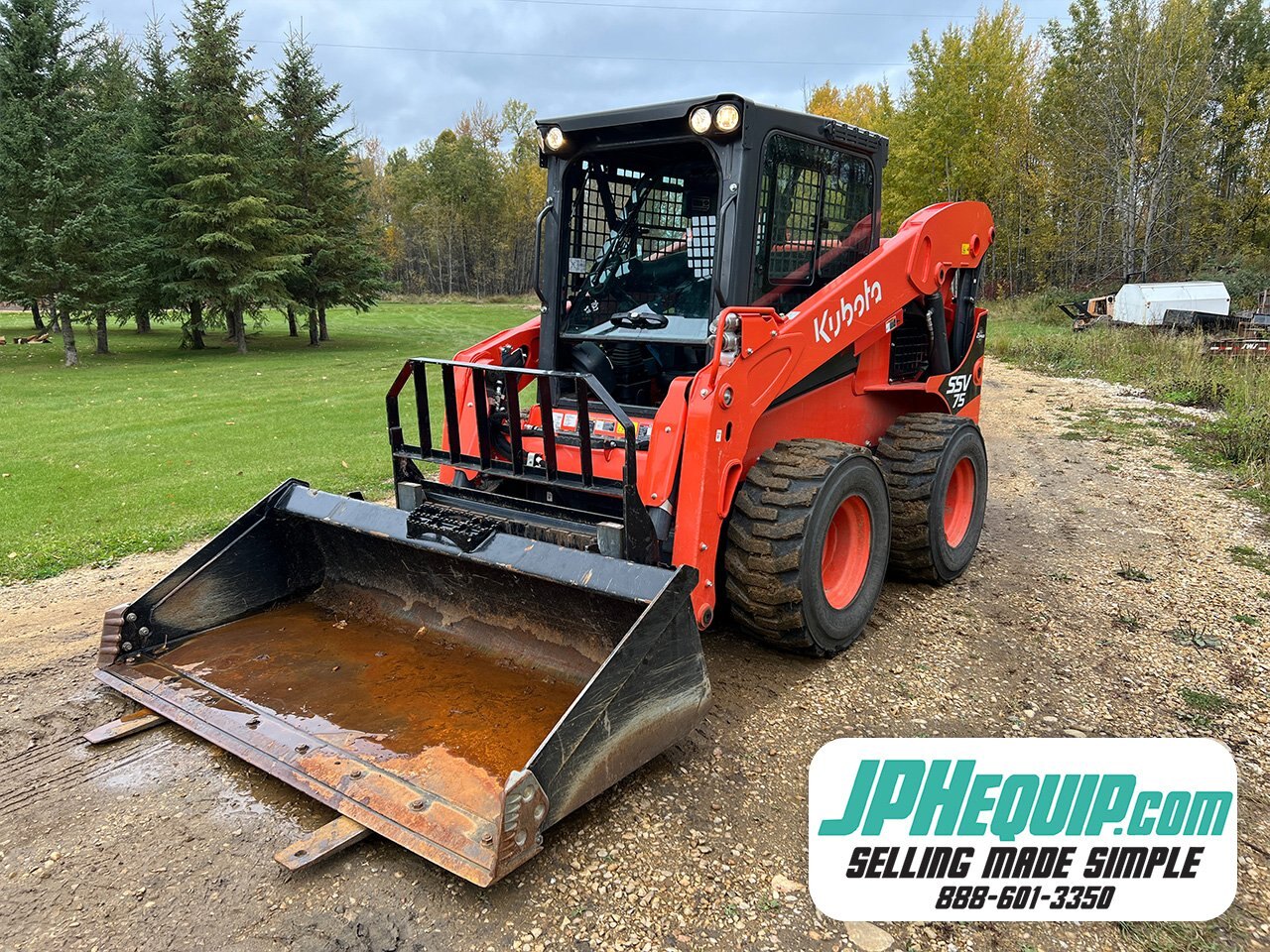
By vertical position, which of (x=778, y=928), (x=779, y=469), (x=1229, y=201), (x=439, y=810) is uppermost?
(x=1229, y=201)

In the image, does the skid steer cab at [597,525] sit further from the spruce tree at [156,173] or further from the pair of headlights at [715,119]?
the spruce tree at [156,173]

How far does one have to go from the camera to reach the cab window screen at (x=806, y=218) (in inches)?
169

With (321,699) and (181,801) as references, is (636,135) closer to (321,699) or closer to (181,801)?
(321,699)

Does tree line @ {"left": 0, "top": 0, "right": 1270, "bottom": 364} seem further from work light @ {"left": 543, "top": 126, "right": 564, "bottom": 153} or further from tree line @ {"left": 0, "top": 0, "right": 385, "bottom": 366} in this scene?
work light @ {"left": 543, "top": 126, "right": 564, "bottom": 153}

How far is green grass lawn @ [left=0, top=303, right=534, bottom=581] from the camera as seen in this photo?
6.93 metres

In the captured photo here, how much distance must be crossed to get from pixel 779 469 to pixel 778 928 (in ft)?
6.41

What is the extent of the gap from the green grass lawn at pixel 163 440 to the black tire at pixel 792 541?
4697 mm

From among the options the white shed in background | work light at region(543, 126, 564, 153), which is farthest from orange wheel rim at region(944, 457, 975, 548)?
the white shed in background

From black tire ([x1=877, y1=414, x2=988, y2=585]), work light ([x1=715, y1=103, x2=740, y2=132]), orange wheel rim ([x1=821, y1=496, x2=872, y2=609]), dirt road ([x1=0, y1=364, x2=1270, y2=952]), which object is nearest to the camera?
dirt road ([x1=0, y1=364, x2=1270, y2=952])

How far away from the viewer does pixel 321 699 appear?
3.57 metres

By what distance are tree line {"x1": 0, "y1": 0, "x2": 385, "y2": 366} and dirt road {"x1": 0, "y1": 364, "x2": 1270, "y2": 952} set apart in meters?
15.4

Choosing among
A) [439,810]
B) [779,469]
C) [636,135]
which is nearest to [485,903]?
[439,810]

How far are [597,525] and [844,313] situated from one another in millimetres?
1754

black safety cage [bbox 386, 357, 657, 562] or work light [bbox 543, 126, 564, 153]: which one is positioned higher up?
work light [bbox 543, 126, 564, 153]
